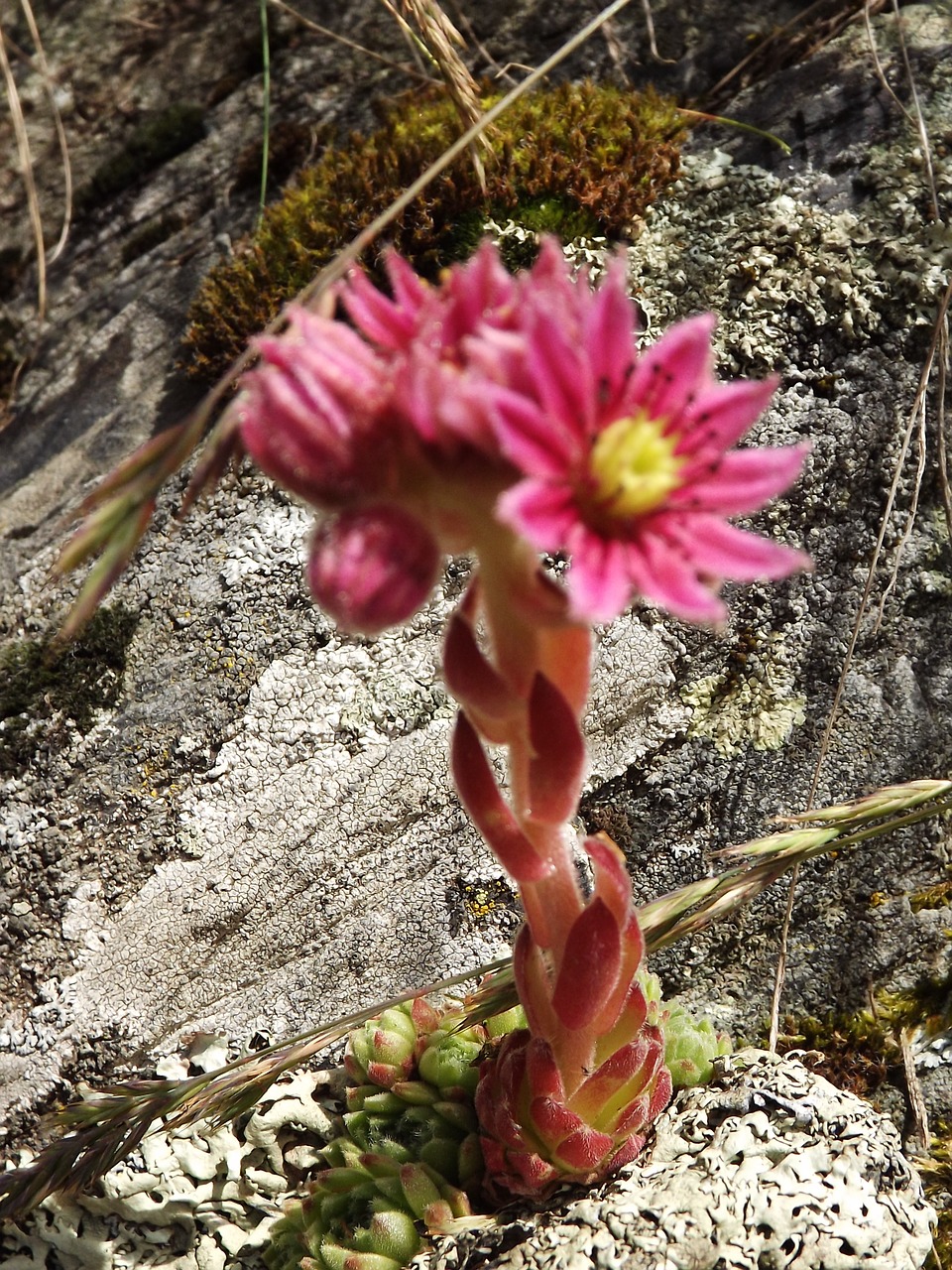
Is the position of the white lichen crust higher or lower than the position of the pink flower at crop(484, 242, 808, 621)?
lower

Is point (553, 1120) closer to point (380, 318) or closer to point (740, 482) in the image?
point (740, 482)

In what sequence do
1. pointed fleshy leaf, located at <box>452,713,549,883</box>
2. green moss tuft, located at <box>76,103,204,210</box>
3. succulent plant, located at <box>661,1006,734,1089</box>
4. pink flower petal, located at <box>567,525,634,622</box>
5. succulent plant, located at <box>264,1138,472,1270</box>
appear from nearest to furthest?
pink flower petal, located at <box>567,525,634,622</box>
pointed fleshy leaf, located at <box>452,713,549,883</box>
succulent plant, located at <box>264,1138,472,1270</box>
succulent plant, located at <box>661,1006,734,1089</box>
green moss tuft, located at <box>76,103,204,210</box>

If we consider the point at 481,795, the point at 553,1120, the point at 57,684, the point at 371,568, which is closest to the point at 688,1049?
the point at 553,1120

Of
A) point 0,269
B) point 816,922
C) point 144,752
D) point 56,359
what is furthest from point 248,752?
point 0,269

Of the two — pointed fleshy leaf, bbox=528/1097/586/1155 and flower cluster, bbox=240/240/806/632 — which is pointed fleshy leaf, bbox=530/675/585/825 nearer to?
flower cluster, bbox=240/240/806/632

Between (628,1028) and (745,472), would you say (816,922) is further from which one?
(745,472)

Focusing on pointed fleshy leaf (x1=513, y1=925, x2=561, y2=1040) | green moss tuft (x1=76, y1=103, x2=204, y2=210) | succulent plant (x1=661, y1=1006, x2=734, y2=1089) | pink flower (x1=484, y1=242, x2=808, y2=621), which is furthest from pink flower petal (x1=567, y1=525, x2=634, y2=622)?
green moss tuft (x1=76, y1=103, x2=204, y2=210)

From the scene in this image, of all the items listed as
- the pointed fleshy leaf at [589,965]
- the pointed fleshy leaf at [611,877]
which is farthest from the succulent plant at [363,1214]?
the pointed fleshy leaf at [611,877]
